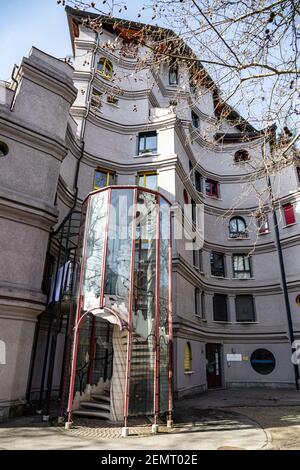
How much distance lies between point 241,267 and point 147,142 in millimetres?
11706

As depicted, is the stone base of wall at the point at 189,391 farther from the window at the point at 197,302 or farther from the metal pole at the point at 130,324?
the metal pole at the point at 130,324

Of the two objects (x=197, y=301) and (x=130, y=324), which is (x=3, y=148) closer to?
(x=130, y=324)

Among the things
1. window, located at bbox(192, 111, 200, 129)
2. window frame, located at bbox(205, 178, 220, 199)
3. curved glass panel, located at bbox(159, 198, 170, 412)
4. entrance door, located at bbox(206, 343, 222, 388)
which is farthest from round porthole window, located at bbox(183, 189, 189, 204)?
entrance door, located at bbox(206, 343, 222, 388)

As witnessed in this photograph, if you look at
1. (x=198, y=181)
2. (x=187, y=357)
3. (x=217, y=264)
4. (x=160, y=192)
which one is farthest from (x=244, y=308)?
(x=160, y=192)

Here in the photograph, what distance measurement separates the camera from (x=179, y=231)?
17.6 m

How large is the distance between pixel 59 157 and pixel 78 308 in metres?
6.30

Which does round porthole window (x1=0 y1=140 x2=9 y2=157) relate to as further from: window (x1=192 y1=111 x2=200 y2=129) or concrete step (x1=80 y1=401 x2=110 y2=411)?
window (x1=192 y1=111 x2=200 y2=129)

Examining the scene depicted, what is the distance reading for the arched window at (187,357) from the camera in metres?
16.4

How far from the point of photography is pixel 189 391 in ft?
53.3

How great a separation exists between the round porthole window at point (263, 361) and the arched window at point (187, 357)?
20.8 feet

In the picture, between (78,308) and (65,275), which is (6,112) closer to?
(65,275)

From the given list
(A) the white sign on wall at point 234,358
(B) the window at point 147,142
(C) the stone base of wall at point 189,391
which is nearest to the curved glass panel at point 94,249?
(C) the stone base of wall at point 189,391

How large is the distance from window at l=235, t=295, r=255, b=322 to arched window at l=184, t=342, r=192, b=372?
255 inches

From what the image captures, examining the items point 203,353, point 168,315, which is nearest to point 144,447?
point 168,315
